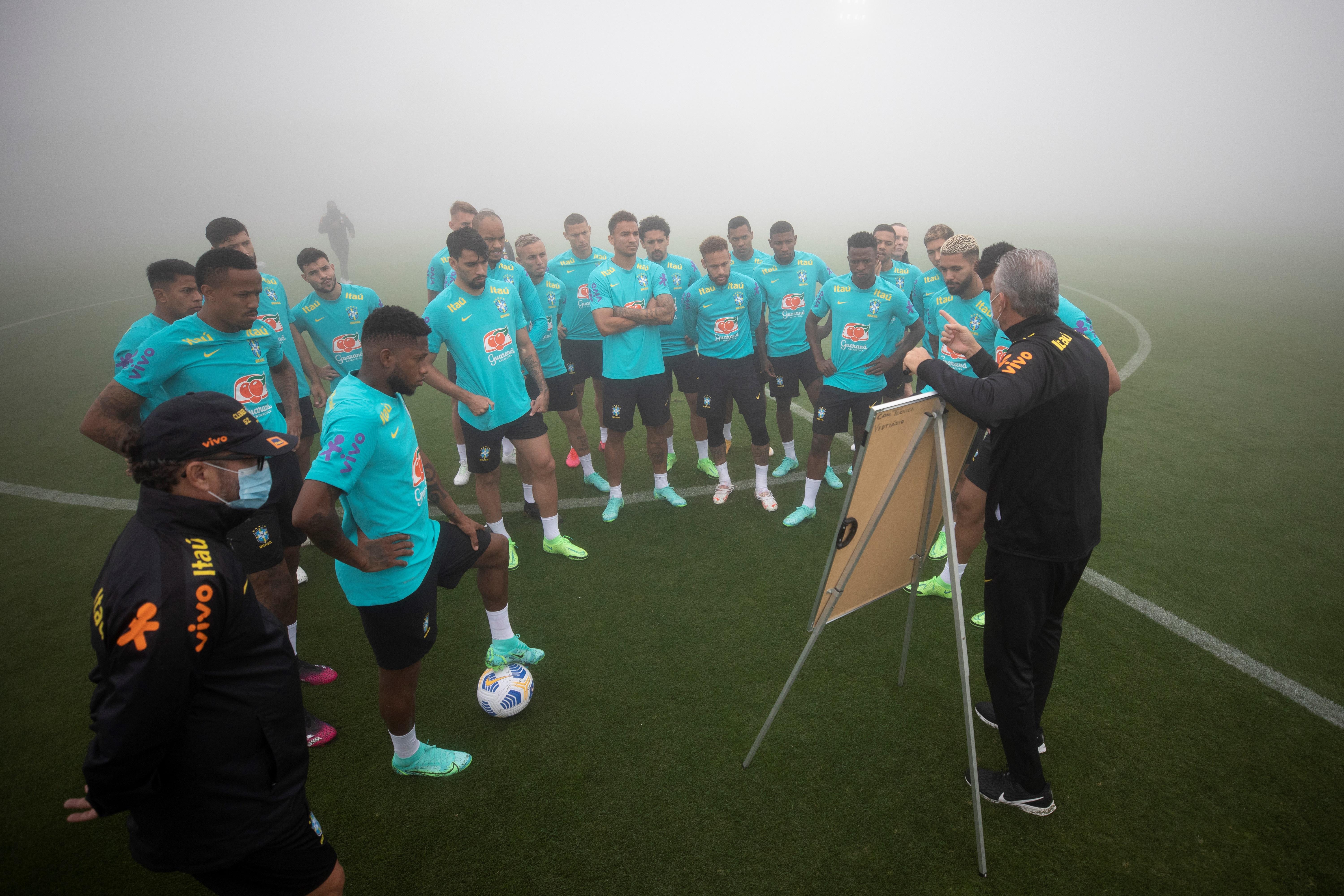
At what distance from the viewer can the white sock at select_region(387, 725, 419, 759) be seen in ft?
10.5

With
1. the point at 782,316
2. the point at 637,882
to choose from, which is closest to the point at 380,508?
the point at 637,882

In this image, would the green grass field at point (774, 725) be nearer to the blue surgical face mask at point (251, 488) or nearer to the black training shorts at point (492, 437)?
the black training shorts at point (492, 437)

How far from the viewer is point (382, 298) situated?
748 inches

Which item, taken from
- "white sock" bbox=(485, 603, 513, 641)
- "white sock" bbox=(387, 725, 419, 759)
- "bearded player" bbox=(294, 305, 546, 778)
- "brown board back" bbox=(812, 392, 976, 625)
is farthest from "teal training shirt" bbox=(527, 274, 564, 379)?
"brown board back" bbox=(812, 392, 976, 625)

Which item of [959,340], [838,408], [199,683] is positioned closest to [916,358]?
[959,340]

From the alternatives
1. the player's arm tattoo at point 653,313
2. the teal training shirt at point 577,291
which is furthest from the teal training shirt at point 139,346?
the teal training shirt at point 577,291

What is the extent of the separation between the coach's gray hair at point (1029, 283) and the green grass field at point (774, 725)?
224cm

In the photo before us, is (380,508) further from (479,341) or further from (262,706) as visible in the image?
(479,341)

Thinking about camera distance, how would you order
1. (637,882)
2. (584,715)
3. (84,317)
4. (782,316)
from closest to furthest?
(637,882)
(584,715)
(782,316)
(84,317)

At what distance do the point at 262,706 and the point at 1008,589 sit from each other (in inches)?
110

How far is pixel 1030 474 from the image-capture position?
268cm

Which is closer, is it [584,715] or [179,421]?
[179,421]

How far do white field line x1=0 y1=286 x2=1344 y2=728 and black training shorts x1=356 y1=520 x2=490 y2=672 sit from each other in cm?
306

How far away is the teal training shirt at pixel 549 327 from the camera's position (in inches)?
228
